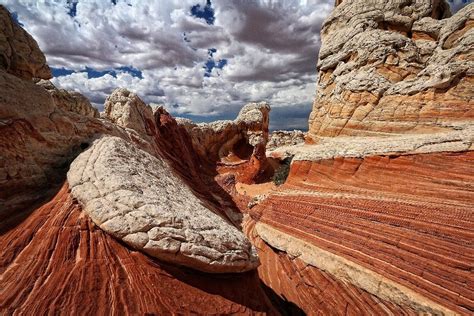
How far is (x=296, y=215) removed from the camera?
11.1 meters

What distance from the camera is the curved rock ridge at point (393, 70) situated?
11.3 m

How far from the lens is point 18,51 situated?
22.3ft

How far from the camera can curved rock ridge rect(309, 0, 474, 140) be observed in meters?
11.3

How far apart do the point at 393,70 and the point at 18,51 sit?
1597 centimetres

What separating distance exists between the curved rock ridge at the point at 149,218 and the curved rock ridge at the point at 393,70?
1077cm

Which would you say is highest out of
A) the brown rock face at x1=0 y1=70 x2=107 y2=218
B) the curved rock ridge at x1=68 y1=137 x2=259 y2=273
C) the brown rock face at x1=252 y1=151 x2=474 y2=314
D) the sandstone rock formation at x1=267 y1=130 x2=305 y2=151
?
the brown rock face at x1=0 y1=70 x2=107 y2=218

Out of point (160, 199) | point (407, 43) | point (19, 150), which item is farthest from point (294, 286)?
point (407, 43)

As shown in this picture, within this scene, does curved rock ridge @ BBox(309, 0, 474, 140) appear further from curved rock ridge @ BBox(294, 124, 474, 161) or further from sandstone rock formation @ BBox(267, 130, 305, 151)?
sandstone rock formation @ BBox(267, 130, 305, 151)

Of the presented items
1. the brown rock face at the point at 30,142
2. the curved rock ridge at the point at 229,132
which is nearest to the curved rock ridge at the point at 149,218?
the brown rock face at the point at 30,142

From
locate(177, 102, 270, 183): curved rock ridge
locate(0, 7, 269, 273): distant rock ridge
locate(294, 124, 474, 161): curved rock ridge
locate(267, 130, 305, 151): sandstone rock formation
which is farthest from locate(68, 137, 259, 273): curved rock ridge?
locate(267, 130, 305, 151): sandstone rock formation

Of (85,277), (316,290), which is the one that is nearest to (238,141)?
(316,290)

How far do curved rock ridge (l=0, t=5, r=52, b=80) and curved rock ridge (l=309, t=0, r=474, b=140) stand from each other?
14176 mm

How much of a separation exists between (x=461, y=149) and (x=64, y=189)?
1163 cm

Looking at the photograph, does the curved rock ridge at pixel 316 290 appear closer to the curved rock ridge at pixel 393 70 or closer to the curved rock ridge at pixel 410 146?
the curved rock ridge at pixel 410 146
